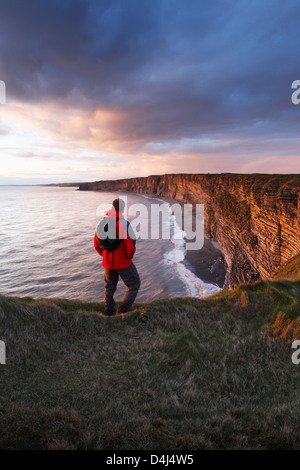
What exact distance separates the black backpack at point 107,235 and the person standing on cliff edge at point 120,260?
0.07 meters

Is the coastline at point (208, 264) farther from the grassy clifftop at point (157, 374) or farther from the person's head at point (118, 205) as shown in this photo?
the person's head at point (118, 205)

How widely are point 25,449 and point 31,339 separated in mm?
2663

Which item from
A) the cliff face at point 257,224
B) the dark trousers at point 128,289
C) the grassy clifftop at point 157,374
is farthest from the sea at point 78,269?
the grassy clifftop at point 157,374

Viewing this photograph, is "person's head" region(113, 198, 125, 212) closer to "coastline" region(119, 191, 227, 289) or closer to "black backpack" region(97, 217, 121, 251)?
"black backpack" region(97, 217, 121, 251)

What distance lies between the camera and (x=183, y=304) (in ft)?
22.7

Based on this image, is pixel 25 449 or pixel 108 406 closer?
pixel 25 449

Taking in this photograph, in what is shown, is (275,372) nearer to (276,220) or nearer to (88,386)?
(88,386)

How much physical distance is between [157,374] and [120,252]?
3.39 meters

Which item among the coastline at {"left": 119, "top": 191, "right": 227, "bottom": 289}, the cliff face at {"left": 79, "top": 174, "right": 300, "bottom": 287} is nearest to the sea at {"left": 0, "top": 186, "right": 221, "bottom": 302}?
the coastline at {"left": 119, "top": 191, "right": 227, "bottom": 289}

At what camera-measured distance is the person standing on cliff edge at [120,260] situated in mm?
6512

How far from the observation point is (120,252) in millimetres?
6688

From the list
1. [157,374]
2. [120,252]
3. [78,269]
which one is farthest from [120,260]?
[78,269]

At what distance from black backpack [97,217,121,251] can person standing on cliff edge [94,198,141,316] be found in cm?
7

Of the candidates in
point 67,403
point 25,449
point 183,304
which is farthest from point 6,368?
point 183,304
